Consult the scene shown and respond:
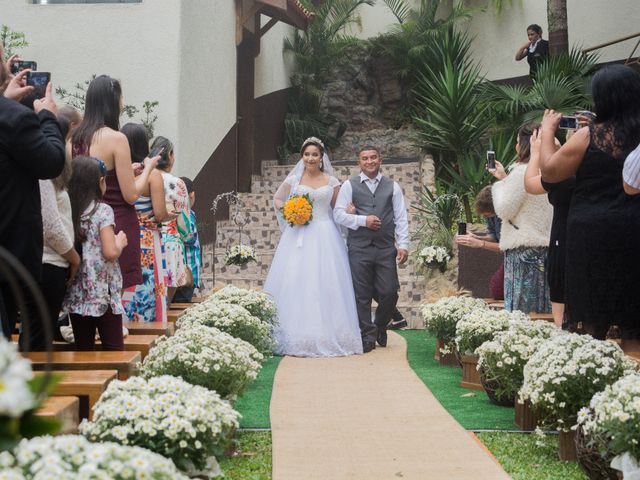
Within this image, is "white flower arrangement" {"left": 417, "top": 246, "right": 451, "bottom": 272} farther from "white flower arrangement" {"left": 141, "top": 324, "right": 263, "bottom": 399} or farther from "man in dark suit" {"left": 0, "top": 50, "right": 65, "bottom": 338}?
"man in dark suit" {"left": 0, "top": 50, "right": 65, "bottom": 338}

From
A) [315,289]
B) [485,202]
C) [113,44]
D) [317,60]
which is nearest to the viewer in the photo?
[485,202]

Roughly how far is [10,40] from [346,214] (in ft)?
16.0

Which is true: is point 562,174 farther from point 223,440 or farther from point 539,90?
point 539,90

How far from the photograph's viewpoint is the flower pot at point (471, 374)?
707 cm

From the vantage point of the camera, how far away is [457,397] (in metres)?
6.79

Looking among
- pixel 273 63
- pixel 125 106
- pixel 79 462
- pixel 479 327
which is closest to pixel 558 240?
pixel 479 327

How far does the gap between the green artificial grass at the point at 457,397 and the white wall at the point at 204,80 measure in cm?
470

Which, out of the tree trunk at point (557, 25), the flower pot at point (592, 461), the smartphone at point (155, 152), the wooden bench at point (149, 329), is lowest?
the flower pot at point (592, 461)

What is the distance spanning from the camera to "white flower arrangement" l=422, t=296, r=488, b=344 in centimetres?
818

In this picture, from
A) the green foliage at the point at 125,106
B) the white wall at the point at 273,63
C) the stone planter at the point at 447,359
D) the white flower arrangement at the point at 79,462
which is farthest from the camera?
the white wall at the point at 273,63

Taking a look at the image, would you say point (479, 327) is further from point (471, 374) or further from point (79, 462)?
point (79, 462)

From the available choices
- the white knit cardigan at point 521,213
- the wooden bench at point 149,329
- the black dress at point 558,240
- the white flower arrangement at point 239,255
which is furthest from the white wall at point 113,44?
the black dress at point 558,240

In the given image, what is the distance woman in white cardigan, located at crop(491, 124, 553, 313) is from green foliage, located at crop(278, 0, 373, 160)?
44.7 feet

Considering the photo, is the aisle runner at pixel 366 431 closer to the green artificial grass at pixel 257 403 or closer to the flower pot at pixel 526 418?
the green artificial grass at pixel 257 403
